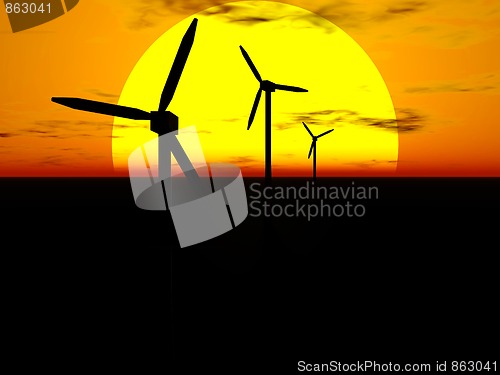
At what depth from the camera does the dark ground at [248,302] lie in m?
17.9

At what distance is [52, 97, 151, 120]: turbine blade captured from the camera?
68.6 feet

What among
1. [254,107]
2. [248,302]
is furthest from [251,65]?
[248,302]

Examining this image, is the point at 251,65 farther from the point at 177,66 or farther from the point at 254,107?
the point at 177,66

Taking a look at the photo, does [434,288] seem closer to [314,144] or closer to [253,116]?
[253,116]

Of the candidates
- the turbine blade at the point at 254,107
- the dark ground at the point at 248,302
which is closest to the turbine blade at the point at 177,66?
the dark ground at the point at 248,302

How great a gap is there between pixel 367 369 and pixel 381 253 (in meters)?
38.0

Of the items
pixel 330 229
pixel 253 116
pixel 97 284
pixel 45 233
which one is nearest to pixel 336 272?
pixel 253 116

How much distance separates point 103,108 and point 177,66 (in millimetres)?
3632

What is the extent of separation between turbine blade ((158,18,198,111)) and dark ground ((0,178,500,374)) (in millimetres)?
5712

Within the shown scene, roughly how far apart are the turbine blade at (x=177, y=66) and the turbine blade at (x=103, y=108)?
0.93m

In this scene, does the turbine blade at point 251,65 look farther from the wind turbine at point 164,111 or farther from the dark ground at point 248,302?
the wind turbine at point 164,111

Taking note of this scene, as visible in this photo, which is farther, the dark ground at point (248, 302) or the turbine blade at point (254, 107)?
the turbine blade at point (254, 107)

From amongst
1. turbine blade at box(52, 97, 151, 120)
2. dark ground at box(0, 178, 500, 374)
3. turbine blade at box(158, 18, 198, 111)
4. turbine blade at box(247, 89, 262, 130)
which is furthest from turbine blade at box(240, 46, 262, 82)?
turbine blade at box(52, 97, 151, 120)

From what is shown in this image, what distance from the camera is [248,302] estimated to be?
1064 inches
